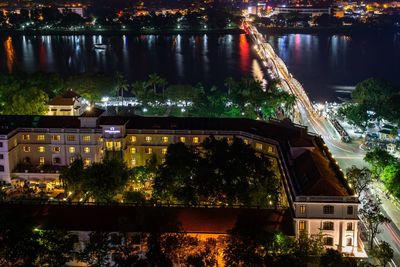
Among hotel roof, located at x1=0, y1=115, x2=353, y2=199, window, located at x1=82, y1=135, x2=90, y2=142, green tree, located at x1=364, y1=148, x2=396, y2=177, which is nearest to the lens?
hotel roof, located at x1=0, y1=115, x2=353, y2=199

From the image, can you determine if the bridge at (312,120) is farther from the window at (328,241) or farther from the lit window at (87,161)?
the lit window at (87,161)

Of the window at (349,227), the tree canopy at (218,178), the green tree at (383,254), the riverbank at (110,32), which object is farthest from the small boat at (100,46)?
the green tree at (383,254)

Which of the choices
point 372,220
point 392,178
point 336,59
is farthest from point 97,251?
point 336,59

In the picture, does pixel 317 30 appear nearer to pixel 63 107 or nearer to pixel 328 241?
pixel 63 107

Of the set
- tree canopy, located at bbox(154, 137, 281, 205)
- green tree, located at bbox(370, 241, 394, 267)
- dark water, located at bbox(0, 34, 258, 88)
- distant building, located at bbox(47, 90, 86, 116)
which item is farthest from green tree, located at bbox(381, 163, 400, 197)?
dark water, located at bbox(0, 34, 258, 88)

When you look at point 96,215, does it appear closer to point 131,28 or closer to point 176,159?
point 176,159

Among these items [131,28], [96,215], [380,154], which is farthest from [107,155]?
[131,28]

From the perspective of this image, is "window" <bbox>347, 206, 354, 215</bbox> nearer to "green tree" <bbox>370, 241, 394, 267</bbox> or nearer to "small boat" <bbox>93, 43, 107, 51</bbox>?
"green tree" <bbox>370, 241, 394, 267</bbox>

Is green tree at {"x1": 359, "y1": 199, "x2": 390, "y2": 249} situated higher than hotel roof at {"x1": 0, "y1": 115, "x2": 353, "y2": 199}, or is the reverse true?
hotel roof at {"x1": 0, "y1": 115, "x2": 353, "y2": 199}
